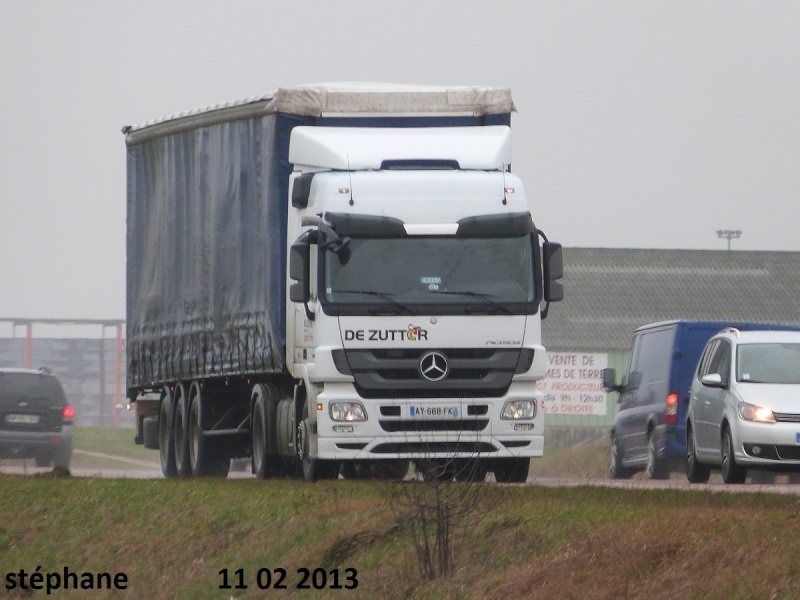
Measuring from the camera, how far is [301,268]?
1939cm

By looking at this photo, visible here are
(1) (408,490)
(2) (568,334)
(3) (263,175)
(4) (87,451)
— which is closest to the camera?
(1) (408,490)

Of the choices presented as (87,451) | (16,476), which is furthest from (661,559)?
(87,451)

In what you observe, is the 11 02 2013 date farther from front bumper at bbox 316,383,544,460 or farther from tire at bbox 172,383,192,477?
tire at bbox 172,383,192,477

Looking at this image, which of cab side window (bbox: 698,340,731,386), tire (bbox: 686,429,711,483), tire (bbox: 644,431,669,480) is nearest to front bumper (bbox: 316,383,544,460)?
cab side window (bbox: 698,340,731,386)

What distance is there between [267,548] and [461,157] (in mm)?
6215

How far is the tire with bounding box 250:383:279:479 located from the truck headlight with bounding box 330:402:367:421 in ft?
7.34

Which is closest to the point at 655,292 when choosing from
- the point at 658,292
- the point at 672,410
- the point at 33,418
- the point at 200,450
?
the point at 658,292

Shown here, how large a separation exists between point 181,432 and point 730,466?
7226 millimetres

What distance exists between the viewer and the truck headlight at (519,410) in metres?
19.6

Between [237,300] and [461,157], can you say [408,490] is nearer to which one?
[461,157]

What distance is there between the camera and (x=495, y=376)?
63.8ft

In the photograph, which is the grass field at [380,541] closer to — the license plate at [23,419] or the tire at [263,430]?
the tire at [263,430]

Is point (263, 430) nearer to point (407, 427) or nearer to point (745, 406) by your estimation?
point (407, 427)

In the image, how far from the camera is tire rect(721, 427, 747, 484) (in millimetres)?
21000
